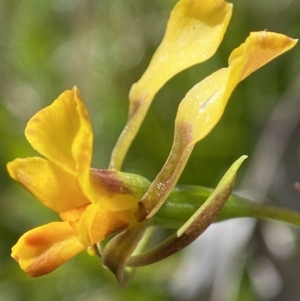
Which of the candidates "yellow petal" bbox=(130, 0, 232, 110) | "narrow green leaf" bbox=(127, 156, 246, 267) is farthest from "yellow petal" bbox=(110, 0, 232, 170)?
"narrow green leaf" bbox=(127, 156, 246, 267)

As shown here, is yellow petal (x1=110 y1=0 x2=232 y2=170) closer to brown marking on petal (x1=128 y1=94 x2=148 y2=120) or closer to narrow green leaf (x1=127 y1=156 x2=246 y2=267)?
brown marking on petal (x1=128 y1=94 x2=148 y2=120)

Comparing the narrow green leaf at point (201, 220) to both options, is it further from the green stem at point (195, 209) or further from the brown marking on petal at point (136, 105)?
the brown marking on petal at point (136, 105)

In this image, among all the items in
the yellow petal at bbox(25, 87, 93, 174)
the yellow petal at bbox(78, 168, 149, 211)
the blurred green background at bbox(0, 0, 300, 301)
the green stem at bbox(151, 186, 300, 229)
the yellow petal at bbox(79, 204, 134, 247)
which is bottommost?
the blurred green background at bbox(0, 0, 300, 301)

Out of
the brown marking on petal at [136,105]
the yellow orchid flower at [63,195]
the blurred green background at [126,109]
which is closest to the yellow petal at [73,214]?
the yellow orchid flower at [63,195]

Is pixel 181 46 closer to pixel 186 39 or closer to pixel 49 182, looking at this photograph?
pixel 186 39

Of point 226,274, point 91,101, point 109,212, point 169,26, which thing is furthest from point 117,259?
point 91,101

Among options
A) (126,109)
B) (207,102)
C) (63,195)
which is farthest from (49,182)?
(126,109)
